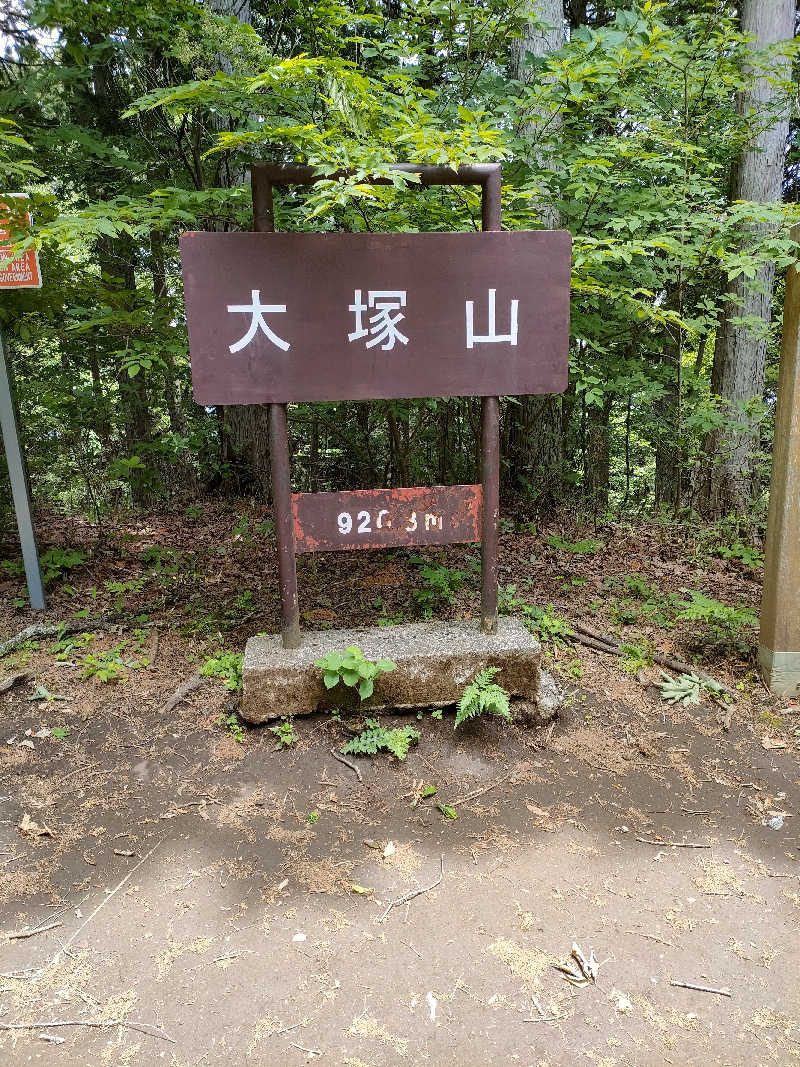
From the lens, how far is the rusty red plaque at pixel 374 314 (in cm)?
342

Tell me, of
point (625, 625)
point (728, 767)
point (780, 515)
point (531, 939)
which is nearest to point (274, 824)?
point (531, 939)

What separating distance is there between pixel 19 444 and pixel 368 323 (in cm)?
318

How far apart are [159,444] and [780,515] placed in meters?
5.78

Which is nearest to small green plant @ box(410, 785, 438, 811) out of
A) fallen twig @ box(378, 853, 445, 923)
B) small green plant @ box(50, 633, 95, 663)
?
fallen twig @ box(378, 853, 445, 923)

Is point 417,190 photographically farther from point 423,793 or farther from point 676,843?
point 676,843

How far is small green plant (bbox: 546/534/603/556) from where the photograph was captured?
6.57 metres

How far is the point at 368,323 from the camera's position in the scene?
140 inches

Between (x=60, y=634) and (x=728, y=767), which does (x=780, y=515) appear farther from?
(x=60, y=634)

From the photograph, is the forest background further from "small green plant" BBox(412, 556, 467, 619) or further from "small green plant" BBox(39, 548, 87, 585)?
"small green plant" BBox(412, 556, 467, 619)

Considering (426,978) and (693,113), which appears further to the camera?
(693,113)

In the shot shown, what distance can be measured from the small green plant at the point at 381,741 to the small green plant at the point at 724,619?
Result: 8.06 feet

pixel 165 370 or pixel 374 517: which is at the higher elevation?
pixel 165 370

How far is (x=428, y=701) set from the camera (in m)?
3.83

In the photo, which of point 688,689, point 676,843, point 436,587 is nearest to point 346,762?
point 676,843
